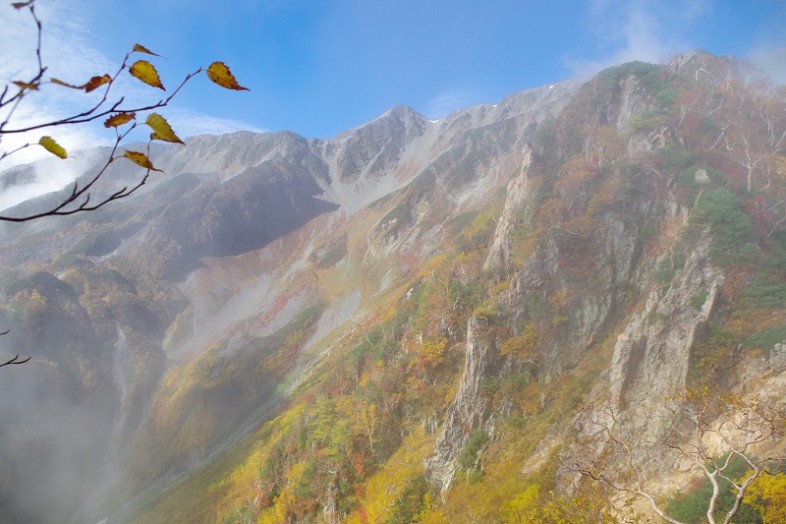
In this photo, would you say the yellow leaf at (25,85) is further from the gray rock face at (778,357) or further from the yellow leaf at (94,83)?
the gray rock face at (778,357)

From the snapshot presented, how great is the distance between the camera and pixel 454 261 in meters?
45.1

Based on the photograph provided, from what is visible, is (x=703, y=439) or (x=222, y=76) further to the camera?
(x=703, y=439)

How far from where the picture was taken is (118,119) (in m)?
3.15

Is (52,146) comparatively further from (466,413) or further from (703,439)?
(466,413)

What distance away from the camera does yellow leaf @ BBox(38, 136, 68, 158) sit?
8.87ft

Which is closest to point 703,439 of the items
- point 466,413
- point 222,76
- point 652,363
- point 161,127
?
point 652,363

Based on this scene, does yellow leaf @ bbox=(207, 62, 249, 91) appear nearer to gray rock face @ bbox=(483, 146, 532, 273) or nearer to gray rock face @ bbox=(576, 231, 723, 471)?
gray rock face @ bbox=(576, 231, 723, 471)

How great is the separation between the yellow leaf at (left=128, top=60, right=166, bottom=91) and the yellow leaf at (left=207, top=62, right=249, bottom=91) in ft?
1.34

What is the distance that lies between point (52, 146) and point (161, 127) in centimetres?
76

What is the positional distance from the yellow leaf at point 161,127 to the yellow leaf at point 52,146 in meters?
0.58

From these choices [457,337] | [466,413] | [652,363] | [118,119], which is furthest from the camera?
[457,337]

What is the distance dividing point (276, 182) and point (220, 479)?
354ft

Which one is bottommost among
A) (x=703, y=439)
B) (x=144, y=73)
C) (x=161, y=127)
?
(x=703, y=439)

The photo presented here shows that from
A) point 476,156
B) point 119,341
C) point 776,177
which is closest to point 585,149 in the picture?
point 776,177
